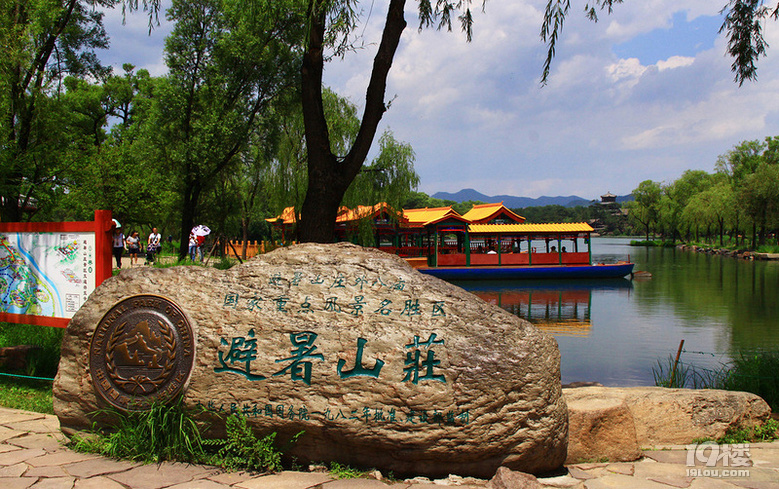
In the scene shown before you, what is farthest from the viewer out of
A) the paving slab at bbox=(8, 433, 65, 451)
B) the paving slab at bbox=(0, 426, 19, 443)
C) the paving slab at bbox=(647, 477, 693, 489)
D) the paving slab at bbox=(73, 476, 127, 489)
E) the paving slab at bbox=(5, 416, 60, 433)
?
the paving slab at bbox=(5, 416, 60, 433)

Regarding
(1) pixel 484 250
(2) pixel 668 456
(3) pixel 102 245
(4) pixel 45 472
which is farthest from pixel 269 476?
(1) pixel 484 250

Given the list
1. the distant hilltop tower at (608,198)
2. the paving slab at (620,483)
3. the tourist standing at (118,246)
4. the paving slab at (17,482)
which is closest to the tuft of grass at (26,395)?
the paving slab at (17,482)

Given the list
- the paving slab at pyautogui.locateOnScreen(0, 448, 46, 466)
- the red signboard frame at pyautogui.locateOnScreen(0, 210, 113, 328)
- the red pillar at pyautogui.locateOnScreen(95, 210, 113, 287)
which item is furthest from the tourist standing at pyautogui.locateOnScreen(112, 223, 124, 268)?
the paving slab at pyautogui.locateOnScreen(0, 448, 46, 466)

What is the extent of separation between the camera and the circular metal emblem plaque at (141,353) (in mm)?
3332

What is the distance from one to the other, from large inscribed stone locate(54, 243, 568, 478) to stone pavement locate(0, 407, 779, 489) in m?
0.17

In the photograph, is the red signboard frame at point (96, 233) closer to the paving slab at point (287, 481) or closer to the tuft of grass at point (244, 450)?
the tuft of grass at point (244, 450)

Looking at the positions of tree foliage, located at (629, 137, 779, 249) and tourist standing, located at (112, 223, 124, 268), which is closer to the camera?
tourist standing, located at (112, 223, 124, 268)

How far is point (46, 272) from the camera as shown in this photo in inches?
195

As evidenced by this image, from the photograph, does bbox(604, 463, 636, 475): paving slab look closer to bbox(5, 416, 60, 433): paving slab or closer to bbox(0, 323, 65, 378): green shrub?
bbox(5, 416, 60, 433): paving slab

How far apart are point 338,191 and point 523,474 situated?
A: 4.20m

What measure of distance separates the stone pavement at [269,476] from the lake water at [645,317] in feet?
8.02

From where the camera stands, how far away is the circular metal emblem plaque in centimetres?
333

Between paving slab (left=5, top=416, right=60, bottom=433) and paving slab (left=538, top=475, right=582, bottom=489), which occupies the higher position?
paving slab (left=5, top=416, right=60, bottom=433)

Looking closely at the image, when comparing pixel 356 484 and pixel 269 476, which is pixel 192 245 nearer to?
pixel 269 476
